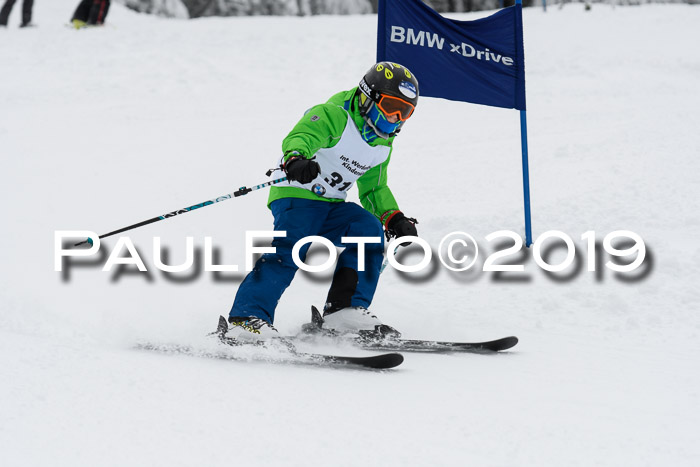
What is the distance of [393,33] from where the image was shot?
559 centimetres

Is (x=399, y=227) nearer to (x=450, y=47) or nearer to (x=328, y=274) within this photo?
(x=328, y=274)

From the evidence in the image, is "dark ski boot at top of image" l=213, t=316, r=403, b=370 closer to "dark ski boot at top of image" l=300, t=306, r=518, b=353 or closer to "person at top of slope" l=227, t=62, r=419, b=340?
"person at top of slope" l=227, t=62, r=419, b=340

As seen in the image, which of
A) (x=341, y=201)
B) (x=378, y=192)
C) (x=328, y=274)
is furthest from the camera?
(x=328, y=274)

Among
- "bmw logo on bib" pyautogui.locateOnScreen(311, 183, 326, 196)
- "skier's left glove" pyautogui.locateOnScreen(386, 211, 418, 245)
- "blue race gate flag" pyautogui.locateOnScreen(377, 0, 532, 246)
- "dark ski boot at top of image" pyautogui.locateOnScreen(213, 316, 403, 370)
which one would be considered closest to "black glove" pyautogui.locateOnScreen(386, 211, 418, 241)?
"skier's left glove" pyautogui.locateOnScreen(386, 211, 418, 245)

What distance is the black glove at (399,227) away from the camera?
163 inches

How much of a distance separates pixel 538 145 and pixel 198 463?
6.51 meters

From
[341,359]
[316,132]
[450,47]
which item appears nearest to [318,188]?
[316,132]

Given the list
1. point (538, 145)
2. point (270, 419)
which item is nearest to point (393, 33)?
point (538, 145)

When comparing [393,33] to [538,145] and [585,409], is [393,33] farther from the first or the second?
[585,409]

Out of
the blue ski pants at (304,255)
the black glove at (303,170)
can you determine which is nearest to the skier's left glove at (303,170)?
the black glove at (303,170)

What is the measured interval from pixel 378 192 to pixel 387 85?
76 centimetres

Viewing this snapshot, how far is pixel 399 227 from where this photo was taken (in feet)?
13.7

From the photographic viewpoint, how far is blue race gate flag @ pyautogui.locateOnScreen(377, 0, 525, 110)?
18.1 ft

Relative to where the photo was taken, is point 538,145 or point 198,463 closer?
point 198,463
